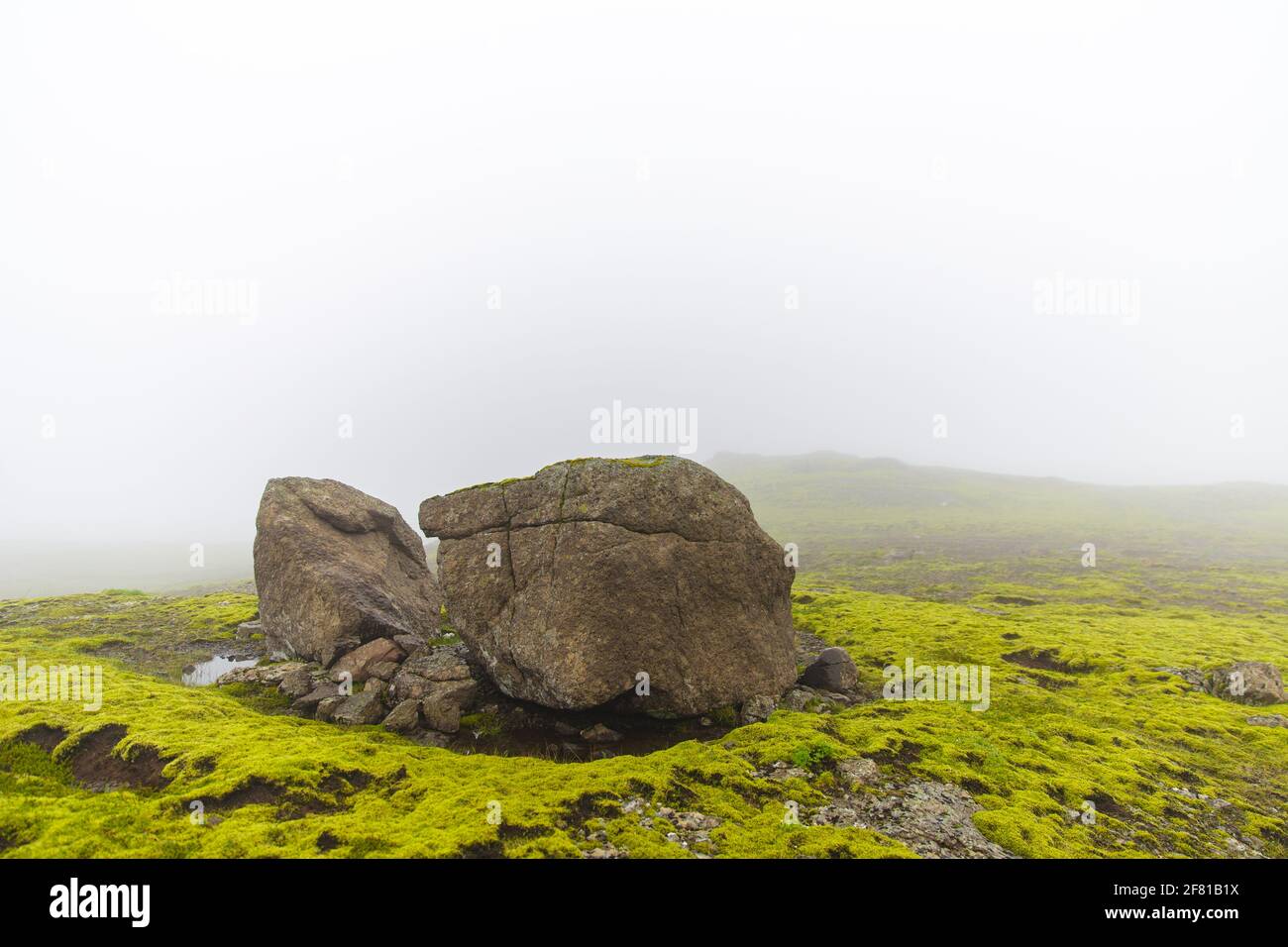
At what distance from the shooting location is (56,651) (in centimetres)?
2338

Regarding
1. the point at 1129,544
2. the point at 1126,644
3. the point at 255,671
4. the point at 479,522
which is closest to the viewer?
the point at 479,522

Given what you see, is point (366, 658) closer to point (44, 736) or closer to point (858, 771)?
point (44, 736)

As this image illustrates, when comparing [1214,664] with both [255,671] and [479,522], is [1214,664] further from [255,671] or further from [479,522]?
[255,671]

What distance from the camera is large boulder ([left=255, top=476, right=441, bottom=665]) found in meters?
22.8

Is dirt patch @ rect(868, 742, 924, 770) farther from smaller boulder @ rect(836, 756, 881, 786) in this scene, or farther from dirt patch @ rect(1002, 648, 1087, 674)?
dirt patch @ rect(1002, 648, 1087, 674)

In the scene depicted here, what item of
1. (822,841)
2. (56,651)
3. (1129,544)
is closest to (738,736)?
(822,841)

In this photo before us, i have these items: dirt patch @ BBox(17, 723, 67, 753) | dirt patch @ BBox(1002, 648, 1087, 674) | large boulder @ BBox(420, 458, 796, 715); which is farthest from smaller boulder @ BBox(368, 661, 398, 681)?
dirt patch @ BBox(1002, 648, 1087, 674)

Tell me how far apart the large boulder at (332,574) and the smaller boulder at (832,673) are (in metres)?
18.8

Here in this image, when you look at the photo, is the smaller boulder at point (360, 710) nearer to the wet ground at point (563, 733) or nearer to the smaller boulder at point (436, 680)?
the smaller boulder at point (436, 680)

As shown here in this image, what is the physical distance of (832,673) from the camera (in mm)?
22859

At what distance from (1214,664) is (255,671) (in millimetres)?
45817

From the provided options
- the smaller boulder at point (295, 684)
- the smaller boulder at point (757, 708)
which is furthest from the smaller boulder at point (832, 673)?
the smaller boulder at point (295, 684)

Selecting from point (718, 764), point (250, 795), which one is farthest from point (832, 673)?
point (250, 795)

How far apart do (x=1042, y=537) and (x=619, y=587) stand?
11502 centimetres
